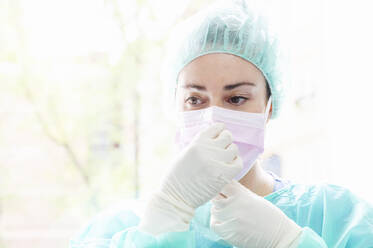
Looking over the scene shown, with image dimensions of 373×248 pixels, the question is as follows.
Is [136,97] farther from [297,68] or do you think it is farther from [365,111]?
[365,111]

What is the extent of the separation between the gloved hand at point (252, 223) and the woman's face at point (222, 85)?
0.25 metres

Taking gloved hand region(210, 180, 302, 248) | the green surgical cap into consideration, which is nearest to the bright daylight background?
the green surgical cap

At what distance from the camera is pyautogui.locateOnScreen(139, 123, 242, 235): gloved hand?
3.26ft

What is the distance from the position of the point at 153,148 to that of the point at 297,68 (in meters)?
1.18

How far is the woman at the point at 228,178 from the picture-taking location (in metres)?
0.99

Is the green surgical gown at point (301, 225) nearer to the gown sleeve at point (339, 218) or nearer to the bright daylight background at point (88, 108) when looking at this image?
the gown sleeve at point (339, 218)

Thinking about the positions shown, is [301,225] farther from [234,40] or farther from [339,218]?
[234,40]

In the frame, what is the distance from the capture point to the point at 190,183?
100 centimetres

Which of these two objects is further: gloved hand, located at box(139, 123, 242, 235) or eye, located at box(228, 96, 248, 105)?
eye, located at box(228, 96, 248, 105)

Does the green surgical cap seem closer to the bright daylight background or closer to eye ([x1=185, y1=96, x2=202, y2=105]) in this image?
eye ([x1=185, y1=96, x2=202, y2=105])

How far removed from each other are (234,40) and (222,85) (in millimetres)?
159

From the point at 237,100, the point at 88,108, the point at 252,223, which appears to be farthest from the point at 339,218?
the point at 88,108

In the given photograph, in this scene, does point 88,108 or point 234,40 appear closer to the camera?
point 234,40

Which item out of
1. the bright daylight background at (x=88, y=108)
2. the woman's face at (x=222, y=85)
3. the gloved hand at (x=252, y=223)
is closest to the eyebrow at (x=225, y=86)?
the woman's face at (x=222, y=85)
